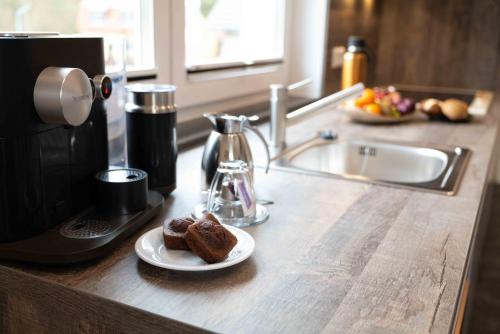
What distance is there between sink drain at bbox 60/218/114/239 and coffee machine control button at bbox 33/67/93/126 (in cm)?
16

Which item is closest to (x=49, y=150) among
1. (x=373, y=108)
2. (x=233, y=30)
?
(x=233, y=30)

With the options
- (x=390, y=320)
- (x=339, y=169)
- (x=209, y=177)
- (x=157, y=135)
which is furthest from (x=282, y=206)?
(x=339, y=169)

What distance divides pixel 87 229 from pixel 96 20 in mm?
673

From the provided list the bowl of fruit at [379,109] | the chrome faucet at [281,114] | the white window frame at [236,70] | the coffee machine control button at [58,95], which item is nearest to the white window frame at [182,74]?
the white window frame at [236,70]

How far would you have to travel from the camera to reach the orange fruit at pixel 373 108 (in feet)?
6.31

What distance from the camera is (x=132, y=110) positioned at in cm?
97

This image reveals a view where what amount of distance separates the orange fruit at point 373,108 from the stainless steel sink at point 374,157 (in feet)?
0.89

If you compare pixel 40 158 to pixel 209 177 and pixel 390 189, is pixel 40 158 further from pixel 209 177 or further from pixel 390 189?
pixel 390 189

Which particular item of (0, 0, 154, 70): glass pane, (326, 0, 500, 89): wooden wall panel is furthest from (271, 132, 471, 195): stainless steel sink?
(326, 0, 500, 89): wooden wall panel

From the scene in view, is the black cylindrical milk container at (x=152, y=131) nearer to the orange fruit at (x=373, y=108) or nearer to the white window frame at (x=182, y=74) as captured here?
the white window frame at (x=182, y=74)

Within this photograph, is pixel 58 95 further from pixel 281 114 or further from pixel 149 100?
pixel 281 114

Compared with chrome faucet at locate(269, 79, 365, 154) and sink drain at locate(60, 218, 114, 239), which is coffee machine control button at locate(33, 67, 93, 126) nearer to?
sink drain at locate(60, 218, 114, 239)

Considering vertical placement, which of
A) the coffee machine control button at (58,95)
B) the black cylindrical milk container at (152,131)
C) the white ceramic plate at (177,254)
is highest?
the coffee machine control button at (58,95)

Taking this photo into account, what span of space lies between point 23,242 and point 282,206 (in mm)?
471
